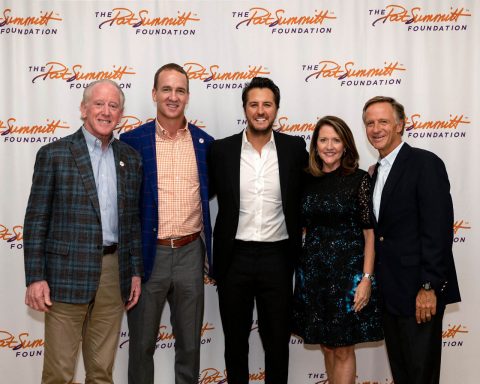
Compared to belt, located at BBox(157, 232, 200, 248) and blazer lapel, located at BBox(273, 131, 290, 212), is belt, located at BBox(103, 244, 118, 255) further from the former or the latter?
blazer lapel, located at BBox(273, 131, 290, 212)

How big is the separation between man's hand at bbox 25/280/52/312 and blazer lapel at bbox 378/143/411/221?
1656mm

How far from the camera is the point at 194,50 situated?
10.7 ft

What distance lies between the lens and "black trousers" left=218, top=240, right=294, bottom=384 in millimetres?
2576

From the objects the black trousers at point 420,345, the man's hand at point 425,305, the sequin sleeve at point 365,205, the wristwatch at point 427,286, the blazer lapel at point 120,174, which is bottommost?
the black trousers at point 420,345

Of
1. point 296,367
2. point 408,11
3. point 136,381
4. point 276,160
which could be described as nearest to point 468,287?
point 296,367

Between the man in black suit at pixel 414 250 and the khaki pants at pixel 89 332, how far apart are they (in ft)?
4.51

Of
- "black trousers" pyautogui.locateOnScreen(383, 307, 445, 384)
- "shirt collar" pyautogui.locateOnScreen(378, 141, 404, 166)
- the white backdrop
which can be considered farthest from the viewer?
the white backdrop

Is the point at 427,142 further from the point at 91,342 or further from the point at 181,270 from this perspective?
the point at 91,342

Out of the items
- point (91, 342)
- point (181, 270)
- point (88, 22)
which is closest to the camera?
point (91, 342)

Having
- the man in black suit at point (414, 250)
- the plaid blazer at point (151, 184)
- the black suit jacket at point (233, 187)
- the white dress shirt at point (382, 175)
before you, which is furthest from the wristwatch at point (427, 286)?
the plaid blazer at point (151, 184)

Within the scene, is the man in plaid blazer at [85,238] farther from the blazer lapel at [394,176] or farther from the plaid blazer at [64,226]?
the blazer lapel at [394,176]

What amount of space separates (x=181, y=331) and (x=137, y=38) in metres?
2.03

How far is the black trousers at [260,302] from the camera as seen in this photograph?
8.45 ft

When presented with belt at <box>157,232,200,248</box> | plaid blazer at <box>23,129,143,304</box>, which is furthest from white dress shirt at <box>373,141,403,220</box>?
plaid blazer at <box>23,129,143,304</box>
